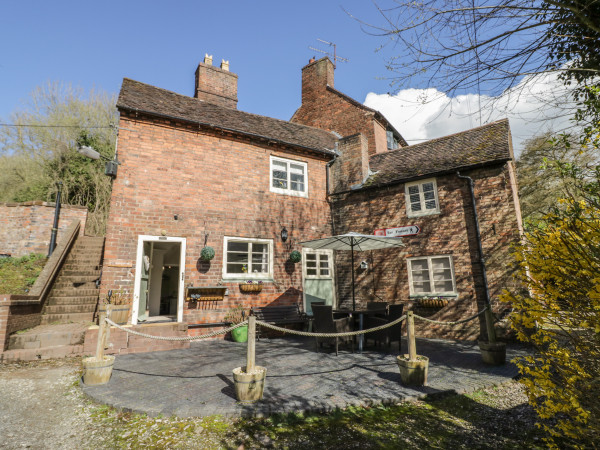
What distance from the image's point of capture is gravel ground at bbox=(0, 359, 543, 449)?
3.29 m

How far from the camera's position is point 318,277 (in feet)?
37.1

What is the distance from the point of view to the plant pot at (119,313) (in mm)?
7395

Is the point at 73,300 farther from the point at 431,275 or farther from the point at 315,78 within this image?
the point at 315,78

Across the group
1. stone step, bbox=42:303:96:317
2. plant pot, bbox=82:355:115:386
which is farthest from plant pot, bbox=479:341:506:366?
stone step, bbox=42:303:96:317

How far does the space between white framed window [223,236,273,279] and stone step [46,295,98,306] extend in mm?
4108

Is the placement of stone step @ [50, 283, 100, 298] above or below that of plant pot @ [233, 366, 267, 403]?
above

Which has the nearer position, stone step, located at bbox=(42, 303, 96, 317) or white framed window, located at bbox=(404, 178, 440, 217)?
stone step, located at bbox=(42, 303, 96, 317)

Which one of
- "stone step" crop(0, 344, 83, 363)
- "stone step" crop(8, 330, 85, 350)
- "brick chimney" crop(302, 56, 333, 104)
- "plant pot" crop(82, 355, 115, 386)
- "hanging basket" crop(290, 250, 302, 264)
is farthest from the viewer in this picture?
"brick chimney" crop(302, 56, 333, 104)

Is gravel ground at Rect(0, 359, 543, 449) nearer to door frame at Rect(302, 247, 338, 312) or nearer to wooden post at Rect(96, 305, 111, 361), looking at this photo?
wooden post at Rect(96, 305, 111, 361)

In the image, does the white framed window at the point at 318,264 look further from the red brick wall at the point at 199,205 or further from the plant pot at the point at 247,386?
the plant pot at the point at 247,386

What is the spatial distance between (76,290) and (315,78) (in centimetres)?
1540

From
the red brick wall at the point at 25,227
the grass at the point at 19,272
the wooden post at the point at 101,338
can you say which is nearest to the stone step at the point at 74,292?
the grass at the point at 19,272

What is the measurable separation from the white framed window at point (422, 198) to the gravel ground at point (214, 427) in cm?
645

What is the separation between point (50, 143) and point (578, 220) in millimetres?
22727
